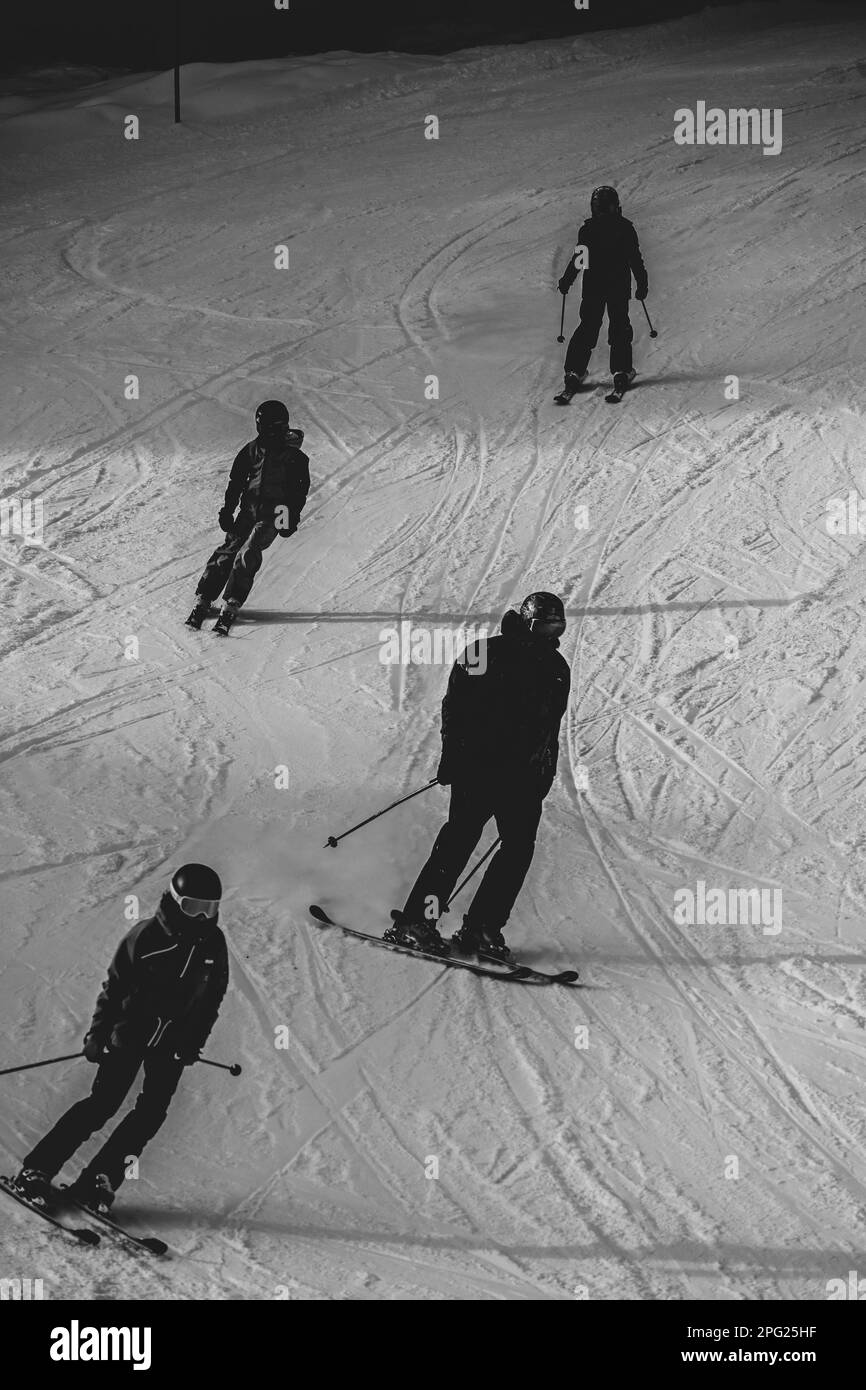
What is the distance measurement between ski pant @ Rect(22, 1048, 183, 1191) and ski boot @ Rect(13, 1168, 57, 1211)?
2 centimetres

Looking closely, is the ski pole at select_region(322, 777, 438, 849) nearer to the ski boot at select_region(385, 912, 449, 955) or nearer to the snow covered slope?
the snow covered slope

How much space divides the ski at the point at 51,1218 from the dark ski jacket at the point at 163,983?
0.70m

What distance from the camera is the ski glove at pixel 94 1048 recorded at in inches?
238

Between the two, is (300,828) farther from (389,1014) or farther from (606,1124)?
(606,1124)

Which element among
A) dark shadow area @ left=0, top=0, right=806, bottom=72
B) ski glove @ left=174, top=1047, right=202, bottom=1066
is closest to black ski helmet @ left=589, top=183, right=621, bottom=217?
ski glove @ left=174, top=1047, right=202, bottom=1066

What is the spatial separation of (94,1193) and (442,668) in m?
5.55

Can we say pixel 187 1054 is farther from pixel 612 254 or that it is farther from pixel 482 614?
pixel 612 254

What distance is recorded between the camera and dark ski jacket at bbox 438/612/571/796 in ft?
24.7

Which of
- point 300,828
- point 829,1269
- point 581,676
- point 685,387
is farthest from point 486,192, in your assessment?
point 829,1269

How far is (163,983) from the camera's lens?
6035mm

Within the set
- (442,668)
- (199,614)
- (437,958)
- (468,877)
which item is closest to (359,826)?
(468,877)

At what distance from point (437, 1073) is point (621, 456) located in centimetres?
757

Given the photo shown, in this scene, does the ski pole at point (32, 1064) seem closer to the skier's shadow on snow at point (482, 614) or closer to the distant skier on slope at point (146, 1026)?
the distant skier on slope at point (146, 1026)

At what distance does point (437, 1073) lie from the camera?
24.0ft
